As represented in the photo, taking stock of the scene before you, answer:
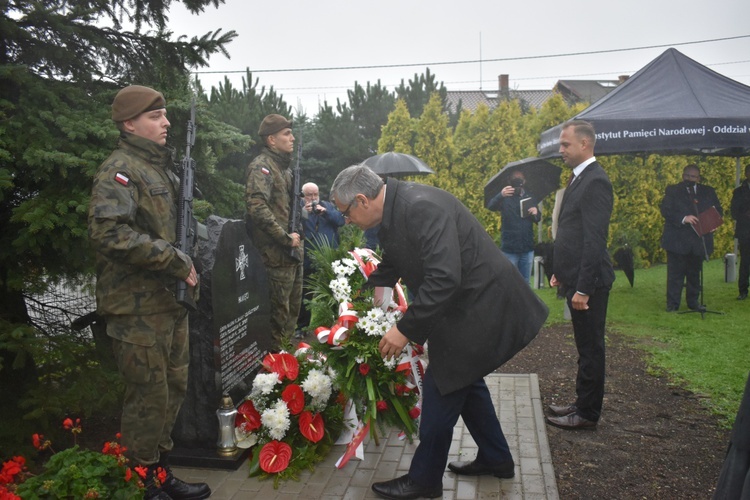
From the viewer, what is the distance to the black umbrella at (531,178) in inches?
411

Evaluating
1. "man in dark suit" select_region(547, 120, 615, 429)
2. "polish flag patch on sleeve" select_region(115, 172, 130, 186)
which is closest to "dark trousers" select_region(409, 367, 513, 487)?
"man in dark suit" select_region(547, 120, 615, 429)

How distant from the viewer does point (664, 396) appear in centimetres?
557

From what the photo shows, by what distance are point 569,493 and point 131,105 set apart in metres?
3.37

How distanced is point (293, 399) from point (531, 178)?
24.6ft

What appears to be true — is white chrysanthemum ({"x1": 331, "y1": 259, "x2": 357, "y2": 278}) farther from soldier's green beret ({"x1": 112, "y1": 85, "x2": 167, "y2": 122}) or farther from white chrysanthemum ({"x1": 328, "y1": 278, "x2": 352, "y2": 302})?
soldier's green beret ({"x1": 112, "y1": 85, "x2": 167, "y2": 122})

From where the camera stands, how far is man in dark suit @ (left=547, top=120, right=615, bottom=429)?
457cm

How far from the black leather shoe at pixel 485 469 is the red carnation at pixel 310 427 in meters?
0.88

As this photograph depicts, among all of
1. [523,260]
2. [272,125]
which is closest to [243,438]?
[272,125]

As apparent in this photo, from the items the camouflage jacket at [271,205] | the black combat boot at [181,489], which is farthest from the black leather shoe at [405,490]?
the camouflage jacket at [271,205]

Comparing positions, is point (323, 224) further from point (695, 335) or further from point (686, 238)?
point (686, 238)

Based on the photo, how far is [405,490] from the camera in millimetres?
3705

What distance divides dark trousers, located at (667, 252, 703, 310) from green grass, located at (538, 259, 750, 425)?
257mm

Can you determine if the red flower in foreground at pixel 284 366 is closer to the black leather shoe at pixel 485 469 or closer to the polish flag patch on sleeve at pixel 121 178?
the black leather shoe at pixel 485 469

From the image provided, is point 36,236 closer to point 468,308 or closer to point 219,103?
point 468,308
